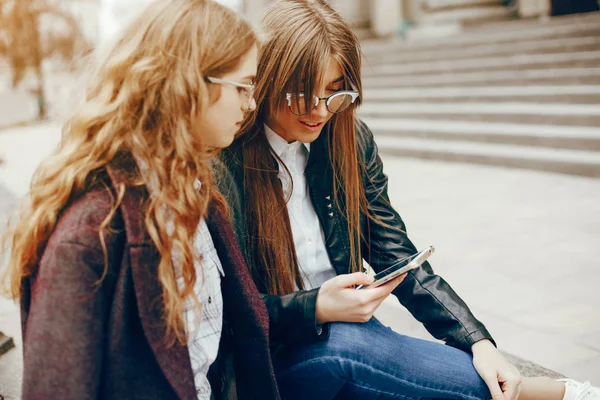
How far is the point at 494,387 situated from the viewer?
5.90 feet

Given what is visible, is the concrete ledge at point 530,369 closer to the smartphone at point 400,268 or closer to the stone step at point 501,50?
the smartphone at point 400,268

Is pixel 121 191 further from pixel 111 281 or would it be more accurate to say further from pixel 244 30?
pixel 244 30

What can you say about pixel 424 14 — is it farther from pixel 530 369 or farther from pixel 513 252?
pixel 530 369

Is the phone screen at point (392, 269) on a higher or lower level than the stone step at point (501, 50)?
higher

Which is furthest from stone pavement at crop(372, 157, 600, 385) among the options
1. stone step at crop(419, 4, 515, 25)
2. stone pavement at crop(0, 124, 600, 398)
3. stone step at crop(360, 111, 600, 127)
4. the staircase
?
stone step at crop(419, 4, 515, 25)

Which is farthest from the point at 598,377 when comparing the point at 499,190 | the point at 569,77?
the point at 569,77

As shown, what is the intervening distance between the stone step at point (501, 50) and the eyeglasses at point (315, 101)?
22.7ft

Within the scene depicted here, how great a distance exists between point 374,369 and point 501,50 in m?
9.18

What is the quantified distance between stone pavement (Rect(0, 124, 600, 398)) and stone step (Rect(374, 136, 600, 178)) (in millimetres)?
121

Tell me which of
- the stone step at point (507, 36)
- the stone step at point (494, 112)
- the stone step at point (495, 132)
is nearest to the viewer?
the stone step at point (495, 132)

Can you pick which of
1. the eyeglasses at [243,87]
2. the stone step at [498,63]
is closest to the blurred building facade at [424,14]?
the stone step at [498,63]

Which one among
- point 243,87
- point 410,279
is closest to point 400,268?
point 410,279

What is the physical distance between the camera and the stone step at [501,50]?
903cm

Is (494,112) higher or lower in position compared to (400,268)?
lower
